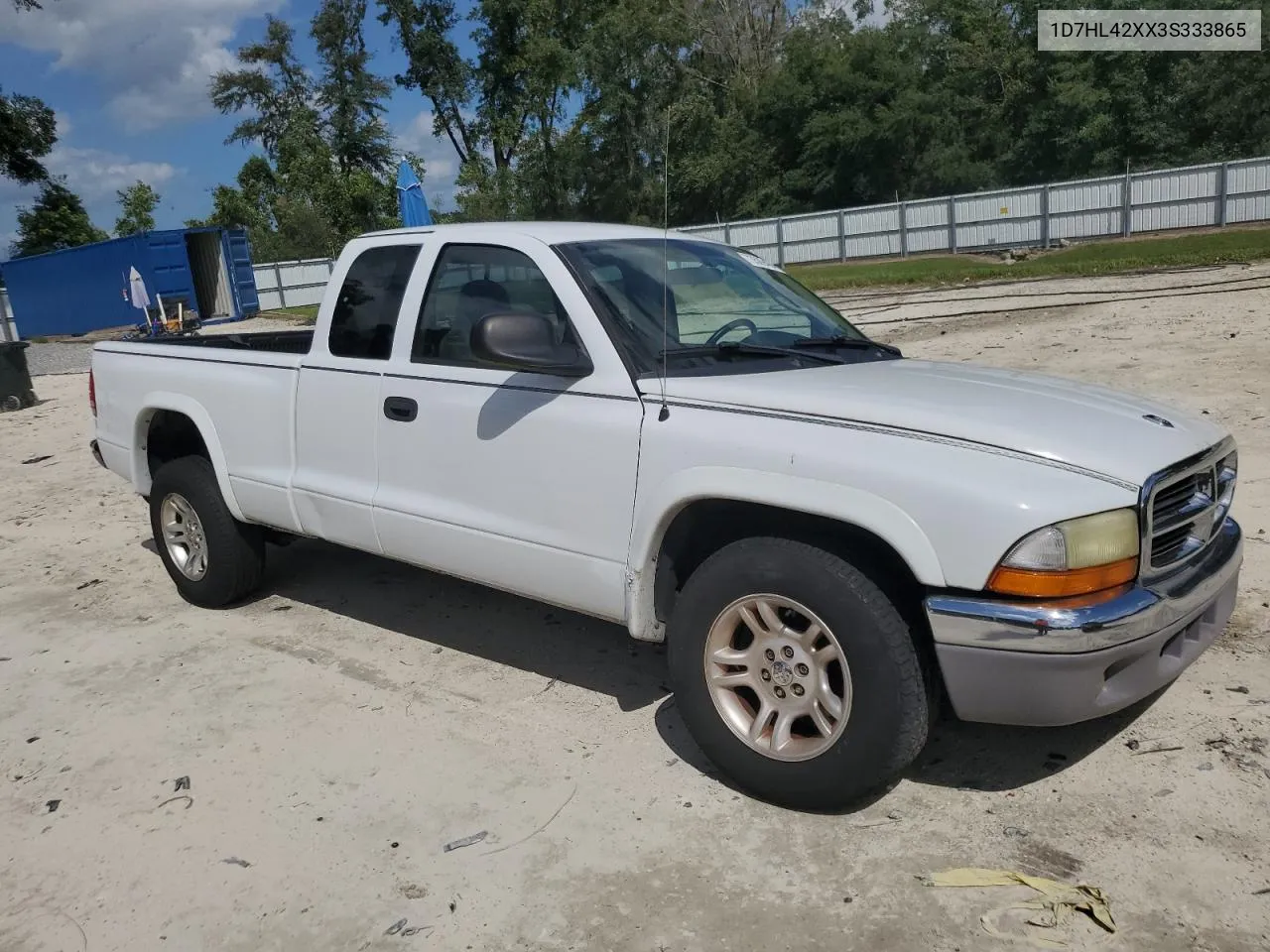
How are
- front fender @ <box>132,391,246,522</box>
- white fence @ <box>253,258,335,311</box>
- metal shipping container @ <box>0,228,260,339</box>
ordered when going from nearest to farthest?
front fender @ <box>132,391,246,522</box>, metal shipping container @ <box>0,228,260,339</box>, white fence @ <box>253,258,335,311</box>

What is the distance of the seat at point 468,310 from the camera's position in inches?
162

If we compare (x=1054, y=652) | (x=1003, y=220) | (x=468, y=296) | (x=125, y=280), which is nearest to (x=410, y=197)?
(x=468, y=296)

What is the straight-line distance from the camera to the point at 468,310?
420 cm

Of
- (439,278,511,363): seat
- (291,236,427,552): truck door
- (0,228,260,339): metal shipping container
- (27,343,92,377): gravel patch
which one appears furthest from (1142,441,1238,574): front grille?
(0,228,260,339): metal shipping container

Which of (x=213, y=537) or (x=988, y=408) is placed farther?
(x=213, y=537)

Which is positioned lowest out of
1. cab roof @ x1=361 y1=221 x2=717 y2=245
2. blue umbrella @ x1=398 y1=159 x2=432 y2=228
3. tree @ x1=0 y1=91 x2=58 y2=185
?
cab roof @ x1=361 y1=221 x2=717 y2=245

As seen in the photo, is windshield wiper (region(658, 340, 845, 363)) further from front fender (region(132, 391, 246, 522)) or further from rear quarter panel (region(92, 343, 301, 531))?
front fender (region(132, 391, 246, 522))

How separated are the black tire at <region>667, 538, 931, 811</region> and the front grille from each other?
2.52 feet

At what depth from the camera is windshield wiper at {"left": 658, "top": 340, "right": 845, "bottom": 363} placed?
371cm

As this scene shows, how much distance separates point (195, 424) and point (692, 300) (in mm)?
2797

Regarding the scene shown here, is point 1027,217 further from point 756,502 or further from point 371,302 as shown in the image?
A: point 756,502

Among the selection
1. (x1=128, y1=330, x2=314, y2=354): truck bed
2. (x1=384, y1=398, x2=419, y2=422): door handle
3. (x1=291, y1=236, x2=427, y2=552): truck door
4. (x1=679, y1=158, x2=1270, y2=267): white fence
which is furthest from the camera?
(x1=679, y1=158, x2=1270, y2=267): white fence

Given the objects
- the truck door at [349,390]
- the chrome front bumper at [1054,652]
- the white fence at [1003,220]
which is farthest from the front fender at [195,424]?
the white fence at [1003,220]

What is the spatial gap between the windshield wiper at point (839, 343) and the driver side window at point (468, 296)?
99cm
